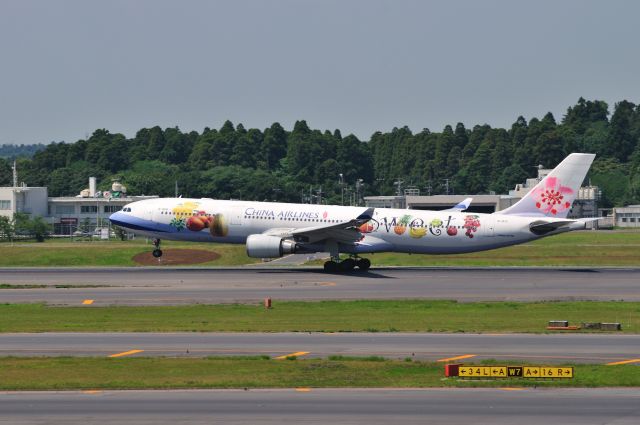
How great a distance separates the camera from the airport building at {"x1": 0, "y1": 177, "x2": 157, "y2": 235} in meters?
139

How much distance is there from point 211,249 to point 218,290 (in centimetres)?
2994

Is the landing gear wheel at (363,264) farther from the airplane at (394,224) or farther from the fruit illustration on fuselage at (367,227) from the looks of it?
the fruit illustration on fuselage at (367,227)

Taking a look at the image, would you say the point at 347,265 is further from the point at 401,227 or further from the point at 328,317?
the point at 328,317

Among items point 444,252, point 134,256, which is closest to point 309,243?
point 444,252

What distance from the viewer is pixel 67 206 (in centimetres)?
14862

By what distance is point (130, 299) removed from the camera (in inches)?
2018

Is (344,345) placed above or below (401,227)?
below

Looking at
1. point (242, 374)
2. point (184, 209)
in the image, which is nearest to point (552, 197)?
point (184, 209)

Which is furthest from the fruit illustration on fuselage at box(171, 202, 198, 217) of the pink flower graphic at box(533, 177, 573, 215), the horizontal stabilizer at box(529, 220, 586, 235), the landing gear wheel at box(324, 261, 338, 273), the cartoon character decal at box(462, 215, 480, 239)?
the pink flower graphic at box(533, 177, 573, 215)

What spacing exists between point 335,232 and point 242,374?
119 ft

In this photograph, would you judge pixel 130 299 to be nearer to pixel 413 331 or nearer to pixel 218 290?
pixel 218 290

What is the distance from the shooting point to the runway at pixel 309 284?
172 feet

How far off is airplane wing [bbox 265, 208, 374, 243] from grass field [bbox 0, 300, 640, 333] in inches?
605

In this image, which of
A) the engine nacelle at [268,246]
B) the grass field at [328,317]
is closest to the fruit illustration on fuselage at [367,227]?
the engine nacelle at [268,246]
